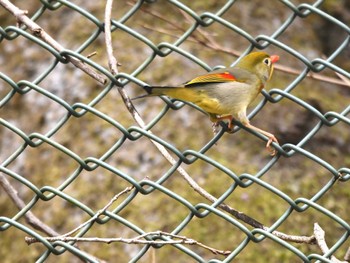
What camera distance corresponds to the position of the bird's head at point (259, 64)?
3.61 metres

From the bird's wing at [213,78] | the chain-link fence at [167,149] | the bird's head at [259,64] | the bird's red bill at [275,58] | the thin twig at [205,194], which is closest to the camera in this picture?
the thin twig at [205,194]

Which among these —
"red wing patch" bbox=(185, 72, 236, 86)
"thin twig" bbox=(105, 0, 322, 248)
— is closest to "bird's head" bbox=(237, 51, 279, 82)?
"red wing patch" bbox=(185, 72, 236, 86)

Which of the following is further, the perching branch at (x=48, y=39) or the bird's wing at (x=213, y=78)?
the bird's wing at (x=213, y=78)

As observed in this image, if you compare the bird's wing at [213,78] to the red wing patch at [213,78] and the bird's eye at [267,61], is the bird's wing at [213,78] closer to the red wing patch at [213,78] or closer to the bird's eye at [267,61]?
the red wing patch at [213,78]

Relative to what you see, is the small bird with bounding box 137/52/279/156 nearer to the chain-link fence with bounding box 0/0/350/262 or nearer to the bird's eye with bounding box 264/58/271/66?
the bird's eye with bounding box 264/58/271/66

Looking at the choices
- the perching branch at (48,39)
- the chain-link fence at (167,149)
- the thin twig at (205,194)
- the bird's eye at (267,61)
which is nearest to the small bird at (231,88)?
the bird's eye at (267,61)

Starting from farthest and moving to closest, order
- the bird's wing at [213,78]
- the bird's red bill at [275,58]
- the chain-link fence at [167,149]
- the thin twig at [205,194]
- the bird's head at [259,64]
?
the chain-link fence at [167,149]
the bird's head at [259,64]
the bird's red bill at [275,58]
the bird's wing at [213,78]
the thin twig at [205,194]

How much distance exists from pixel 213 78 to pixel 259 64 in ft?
0.88

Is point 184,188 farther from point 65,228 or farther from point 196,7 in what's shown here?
point 196,7

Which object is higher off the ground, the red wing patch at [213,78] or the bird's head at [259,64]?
the bird's head at [259,64]

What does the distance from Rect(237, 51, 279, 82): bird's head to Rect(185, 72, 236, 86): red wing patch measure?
12cm

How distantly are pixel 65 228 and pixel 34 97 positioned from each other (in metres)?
0.92

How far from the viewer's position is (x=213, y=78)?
11.3 feet

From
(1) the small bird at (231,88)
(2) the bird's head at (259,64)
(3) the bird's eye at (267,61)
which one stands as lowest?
(1) the small bird at (231,88)
